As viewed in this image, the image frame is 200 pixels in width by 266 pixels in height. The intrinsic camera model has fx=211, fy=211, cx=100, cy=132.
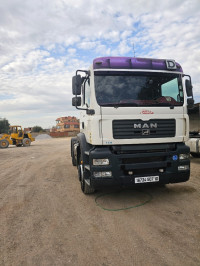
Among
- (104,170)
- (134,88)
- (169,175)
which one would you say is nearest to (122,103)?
(134,88)

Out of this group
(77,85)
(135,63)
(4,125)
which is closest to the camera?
(135,63)

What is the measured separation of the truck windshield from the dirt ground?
214 cm

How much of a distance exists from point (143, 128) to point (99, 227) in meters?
2.09

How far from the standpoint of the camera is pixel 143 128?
173 inches

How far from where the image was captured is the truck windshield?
4.42 metres

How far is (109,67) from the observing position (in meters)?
4.54

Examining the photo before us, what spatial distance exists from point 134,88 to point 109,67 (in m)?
0.70

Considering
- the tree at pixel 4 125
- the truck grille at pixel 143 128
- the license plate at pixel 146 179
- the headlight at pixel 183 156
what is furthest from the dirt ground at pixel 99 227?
the tree at pixel 4 125

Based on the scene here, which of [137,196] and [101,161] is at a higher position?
[101,161]

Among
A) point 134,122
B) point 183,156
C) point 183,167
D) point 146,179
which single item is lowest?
point 146,179

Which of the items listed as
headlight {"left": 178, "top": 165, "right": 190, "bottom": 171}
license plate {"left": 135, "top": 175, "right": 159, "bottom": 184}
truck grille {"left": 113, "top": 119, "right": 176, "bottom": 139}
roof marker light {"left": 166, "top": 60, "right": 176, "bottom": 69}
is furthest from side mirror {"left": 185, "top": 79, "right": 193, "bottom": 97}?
license plate {"left": 135, "top": 175, "right": 159, "bottom": 184}

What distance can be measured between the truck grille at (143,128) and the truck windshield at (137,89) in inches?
14.9

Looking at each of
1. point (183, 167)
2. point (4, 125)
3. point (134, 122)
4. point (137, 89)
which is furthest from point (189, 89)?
point (4, 125)

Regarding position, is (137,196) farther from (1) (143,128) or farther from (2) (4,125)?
(2) (4,125)
